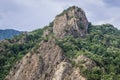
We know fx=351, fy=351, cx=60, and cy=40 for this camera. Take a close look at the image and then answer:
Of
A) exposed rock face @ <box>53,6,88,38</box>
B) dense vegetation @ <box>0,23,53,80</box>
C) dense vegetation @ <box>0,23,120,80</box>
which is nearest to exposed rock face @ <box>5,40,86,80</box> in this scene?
dense vegetation @ <box>0,23,120,80</box>

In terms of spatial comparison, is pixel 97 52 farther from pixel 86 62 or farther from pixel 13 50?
pixel 86 62

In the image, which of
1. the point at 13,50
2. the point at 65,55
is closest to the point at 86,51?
the point at 65,55

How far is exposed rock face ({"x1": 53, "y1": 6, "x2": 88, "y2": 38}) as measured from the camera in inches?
7111

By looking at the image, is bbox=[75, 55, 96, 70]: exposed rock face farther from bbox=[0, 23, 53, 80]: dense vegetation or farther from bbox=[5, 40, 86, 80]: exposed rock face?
bbox=[0, 23, 53, 80]: dense vegetation

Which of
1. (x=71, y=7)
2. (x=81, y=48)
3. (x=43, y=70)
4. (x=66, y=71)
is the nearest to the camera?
(x=66, y=71)

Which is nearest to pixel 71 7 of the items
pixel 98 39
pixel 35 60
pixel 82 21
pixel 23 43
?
pixel 82 21

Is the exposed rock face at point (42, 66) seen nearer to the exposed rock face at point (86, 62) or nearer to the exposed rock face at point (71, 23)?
the exposed rock face at point (86, 62)

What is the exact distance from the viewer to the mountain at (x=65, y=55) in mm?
114188

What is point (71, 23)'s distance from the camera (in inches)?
7175

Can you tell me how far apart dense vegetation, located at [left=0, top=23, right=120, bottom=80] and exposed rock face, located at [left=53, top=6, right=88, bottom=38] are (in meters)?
5.27

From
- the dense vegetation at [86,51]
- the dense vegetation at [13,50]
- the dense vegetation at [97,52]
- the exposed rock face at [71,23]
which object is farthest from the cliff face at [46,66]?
the exposed rock face at [71,23]

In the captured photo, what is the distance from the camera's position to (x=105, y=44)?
175m

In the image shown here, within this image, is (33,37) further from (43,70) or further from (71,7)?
(43,70)

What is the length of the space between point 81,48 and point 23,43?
1143 inches
